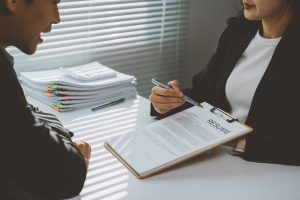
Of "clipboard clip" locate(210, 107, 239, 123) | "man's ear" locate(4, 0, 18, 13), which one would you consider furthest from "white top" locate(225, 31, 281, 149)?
"man's ear" locate(4, 0, 18, 13)

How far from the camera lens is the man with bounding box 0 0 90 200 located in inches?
32.2

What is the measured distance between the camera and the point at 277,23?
64.3 inches

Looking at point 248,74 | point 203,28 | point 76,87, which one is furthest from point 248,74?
point 203,28

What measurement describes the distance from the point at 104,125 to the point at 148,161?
1.09ft

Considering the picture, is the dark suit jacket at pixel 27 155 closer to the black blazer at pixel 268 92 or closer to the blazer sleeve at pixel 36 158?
the blazer sleeve at pixel 36 158

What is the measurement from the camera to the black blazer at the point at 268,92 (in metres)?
1.32

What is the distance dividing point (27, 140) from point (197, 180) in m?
0.54

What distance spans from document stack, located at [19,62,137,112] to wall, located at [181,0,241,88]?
0.81 metres

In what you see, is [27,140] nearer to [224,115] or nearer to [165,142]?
[165,142]

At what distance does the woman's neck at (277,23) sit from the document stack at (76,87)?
22.3 inches

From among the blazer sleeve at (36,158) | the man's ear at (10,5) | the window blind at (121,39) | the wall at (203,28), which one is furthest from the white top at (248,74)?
the man's ear at (10,5)

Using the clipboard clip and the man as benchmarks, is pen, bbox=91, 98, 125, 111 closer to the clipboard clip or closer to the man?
the clipboard clip

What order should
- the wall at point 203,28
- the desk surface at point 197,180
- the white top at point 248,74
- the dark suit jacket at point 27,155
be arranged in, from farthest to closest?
the wall at point 203,28 < the white top at point 248,74 < the desk surface at point 197,180 < the dark suit jacket at point 27,155

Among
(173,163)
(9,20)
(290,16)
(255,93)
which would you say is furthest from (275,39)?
(9,20)
